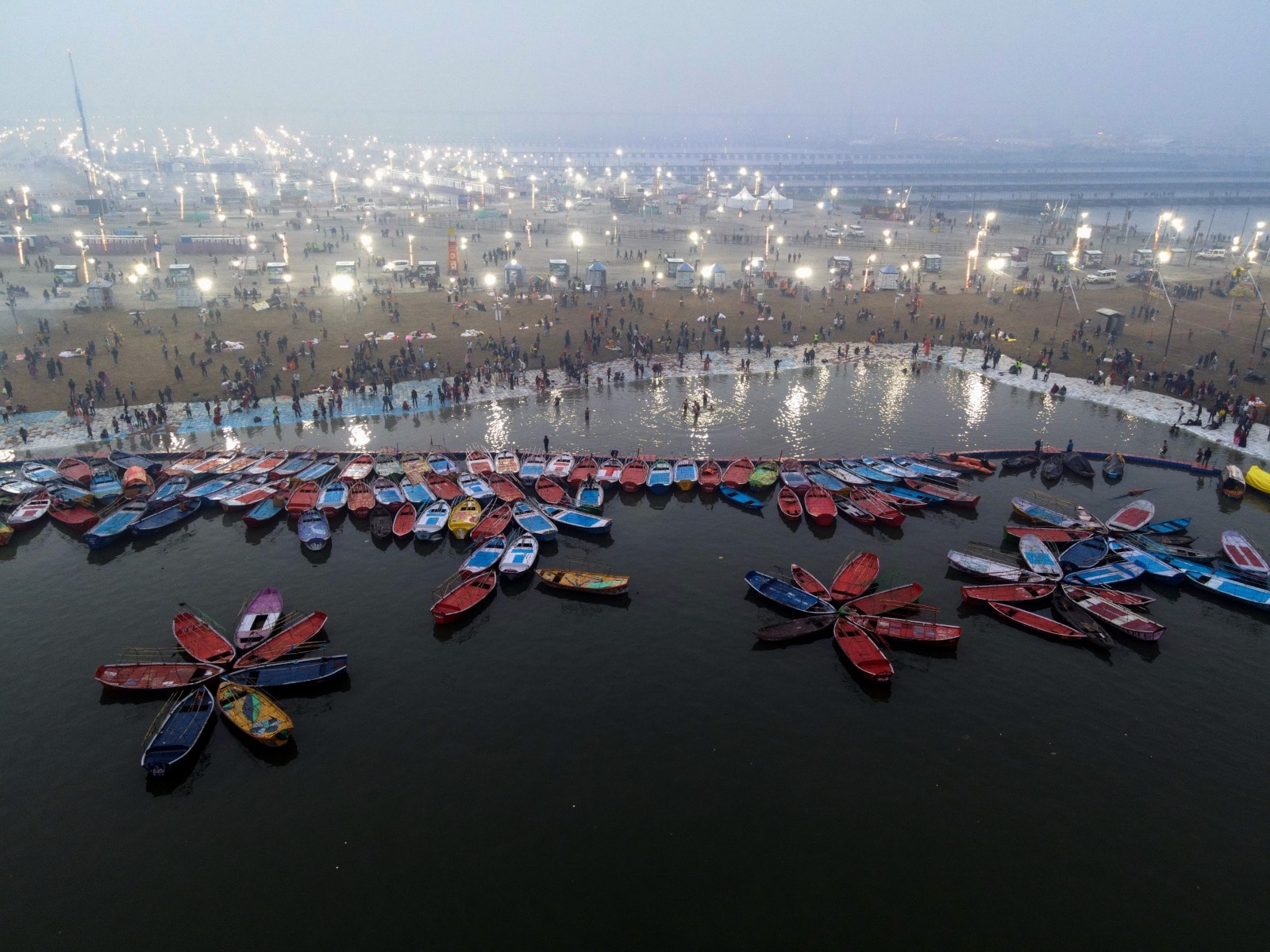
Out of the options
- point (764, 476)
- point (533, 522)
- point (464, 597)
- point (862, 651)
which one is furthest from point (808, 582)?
point (464, 597)

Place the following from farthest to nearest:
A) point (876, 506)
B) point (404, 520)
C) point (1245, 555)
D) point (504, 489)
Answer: point (504, 489)
point (876, 506)
point (404, 520)
point (1245, 555)

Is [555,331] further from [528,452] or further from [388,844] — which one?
[388,844]

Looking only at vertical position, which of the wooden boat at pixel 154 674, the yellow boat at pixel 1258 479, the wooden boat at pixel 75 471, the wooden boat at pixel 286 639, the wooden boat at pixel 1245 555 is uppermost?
the yellow boat at pixel 1258 479

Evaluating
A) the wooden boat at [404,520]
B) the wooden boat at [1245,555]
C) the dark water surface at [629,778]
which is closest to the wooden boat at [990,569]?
the dark water surface at [629,778]

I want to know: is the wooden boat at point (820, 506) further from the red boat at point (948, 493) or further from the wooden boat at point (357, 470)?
the wooden boat at point (357, 470)

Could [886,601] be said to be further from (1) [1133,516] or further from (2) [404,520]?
(2) [404,520]

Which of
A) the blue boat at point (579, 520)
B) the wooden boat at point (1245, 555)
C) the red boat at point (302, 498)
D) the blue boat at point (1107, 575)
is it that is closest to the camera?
the wooden boat at point (1245, 555)
